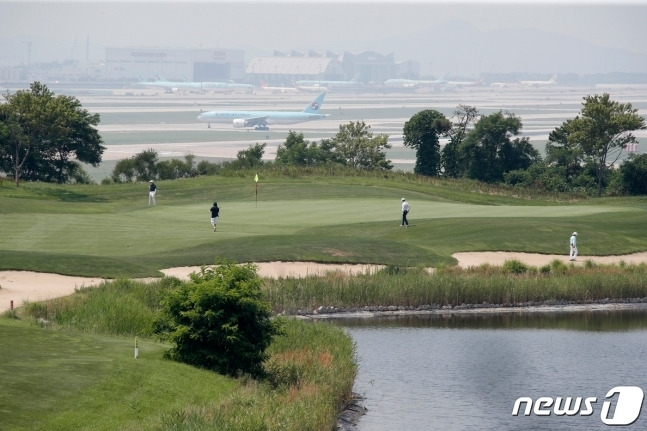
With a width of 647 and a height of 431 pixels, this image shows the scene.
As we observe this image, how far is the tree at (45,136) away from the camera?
75750mm

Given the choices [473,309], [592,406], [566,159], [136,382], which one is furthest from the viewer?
[566,159]

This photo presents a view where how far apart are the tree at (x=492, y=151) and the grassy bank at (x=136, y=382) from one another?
238 ft

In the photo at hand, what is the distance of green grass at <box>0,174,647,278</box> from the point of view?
157ft

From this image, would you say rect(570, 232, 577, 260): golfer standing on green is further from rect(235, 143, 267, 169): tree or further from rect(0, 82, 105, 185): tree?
rect(235, 143, 267, 169): tree

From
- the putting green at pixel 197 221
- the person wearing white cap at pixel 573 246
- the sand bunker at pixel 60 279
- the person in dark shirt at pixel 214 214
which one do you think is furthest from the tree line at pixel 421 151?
the person wearing white cap at pixel 573 246

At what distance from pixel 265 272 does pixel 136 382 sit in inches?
856

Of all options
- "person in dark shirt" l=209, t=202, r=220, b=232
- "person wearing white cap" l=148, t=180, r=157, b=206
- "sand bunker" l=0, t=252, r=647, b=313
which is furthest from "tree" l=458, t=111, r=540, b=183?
"person in dark shirt" l=209, t=202, r=220, b=232

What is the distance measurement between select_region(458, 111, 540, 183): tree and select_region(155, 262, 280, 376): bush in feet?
255

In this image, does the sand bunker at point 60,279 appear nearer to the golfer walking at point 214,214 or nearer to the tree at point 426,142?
the golfer walking at point 214,214

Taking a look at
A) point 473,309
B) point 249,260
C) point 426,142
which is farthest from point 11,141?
point 473,309

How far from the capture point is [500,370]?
33.8 meters

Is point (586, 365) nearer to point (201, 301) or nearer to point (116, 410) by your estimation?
point (201, 301)

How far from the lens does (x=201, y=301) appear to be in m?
27.1

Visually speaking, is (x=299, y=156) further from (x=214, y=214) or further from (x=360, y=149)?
(x=214, y=214)
